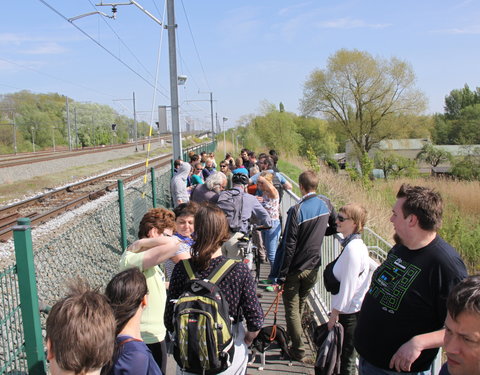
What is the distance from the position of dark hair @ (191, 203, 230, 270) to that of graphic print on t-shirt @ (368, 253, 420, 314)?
3.52 ft

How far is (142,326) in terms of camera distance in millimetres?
3084

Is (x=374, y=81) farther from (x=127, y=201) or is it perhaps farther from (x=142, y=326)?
(x=142, y=326)

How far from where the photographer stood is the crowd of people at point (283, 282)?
177 cm

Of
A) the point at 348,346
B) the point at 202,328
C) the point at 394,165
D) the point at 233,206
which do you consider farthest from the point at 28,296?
the point at 394,165

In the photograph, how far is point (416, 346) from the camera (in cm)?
235

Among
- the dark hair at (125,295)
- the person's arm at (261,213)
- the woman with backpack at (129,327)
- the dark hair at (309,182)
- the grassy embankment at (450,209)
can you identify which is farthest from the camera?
the grassy embankment at (450,209)

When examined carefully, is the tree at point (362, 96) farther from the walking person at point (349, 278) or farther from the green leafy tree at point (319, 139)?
the walking person at point (349, 278)

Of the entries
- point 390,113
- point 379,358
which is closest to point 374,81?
point 390,113

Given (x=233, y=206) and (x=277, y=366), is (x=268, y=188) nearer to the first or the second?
(x=233, y=206)

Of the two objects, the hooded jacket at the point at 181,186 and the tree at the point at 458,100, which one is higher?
the tree at the point at 458,100

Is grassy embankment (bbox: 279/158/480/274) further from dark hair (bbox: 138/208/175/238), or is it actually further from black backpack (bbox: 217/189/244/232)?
Answer: dark hair (bbox: 138/208/175/238)

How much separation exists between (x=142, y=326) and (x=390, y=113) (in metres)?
48.4

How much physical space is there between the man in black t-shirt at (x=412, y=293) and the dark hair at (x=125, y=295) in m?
1.50

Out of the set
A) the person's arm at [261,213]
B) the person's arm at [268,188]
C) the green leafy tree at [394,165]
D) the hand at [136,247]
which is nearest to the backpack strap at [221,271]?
the hand at [136,247]
